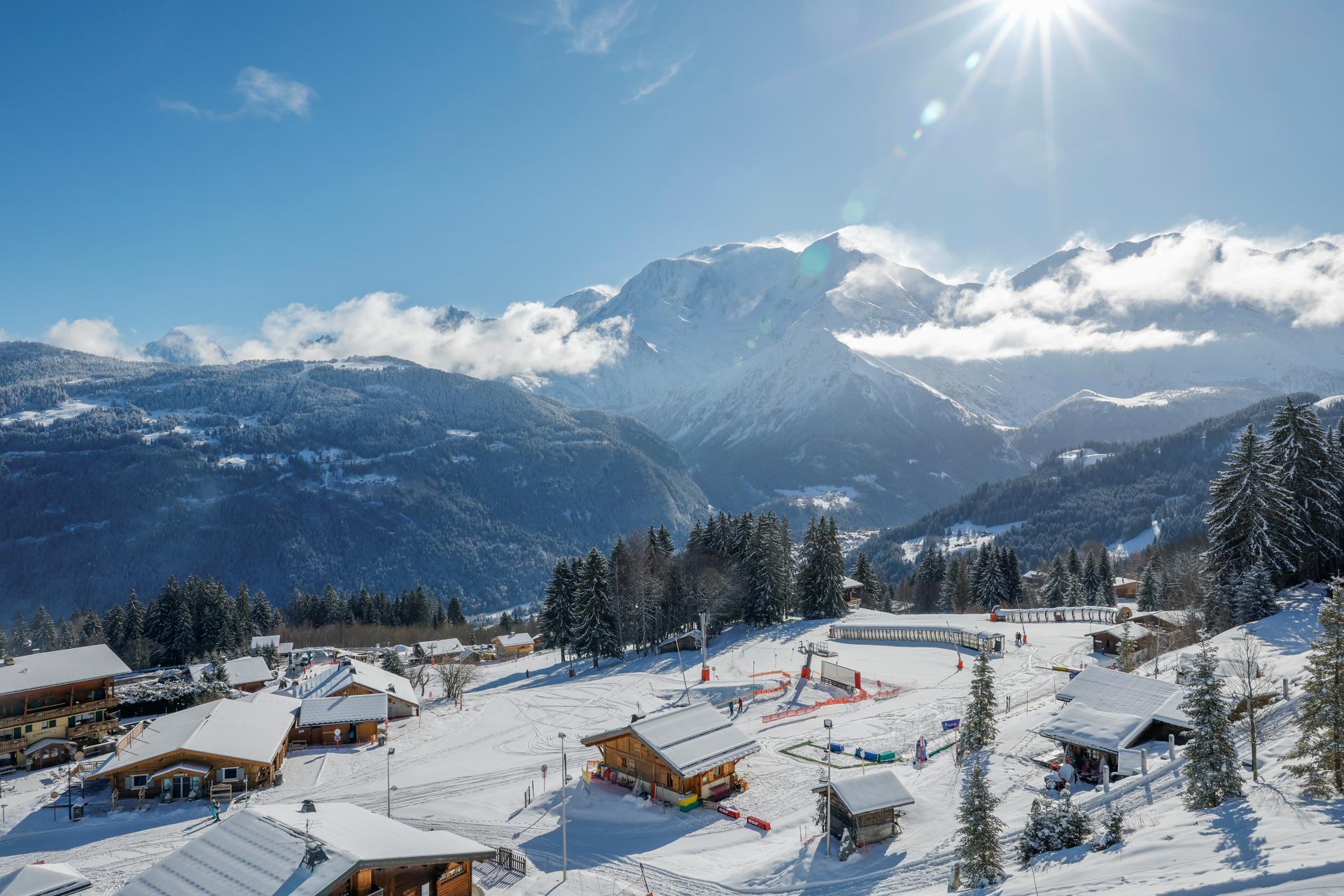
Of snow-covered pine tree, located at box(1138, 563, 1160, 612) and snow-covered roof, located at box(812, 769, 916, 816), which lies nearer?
snow-covered roof, located at box(812, 769, 916, 816)

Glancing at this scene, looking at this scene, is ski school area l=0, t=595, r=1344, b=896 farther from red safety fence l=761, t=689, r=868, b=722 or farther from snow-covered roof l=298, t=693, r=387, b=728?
snow-covered roof l=298, t=693, r=387, b=728

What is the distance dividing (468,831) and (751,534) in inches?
2285

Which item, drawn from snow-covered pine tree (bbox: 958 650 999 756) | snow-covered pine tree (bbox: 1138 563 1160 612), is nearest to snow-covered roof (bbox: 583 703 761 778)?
snow-covered pine tree (bbox: 958 650 999 756)

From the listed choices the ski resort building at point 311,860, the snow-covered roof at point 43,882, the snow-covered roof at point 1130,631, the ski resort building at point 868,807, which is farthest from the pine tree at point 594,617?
the ski resort building at point 311,860

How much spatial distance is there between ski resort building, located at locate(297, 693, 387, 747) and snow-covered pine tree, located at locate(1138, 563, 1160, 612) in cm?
8579

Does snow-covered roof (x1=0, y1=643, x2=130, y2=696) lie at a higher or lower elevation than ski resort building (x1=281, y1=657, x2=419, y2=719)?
higher

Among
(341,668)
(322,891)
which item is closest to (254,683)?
(341,668)

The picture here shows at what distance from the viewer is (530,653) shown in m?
116

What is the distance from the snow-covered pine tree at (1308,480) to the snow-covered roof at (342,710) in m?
67.0

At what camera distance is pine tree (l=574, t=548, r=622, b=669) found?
80.6 meters

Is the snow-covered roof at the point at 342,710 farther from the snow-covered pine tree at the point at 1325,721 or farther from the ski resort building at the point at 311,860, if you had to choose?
the snow-covered pine tree at the point at 1325,721

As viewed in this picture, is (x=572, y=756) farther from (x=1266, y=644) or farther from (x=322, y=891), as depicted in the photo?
(x=1266, y=644)

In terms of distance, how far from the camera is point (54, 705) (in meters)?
52.7

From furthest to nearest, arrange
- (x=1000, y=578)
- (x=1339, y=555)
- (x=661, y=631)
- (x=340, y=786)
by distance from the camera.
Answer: (x=1000, y=578) < (x=661, y=631) < (x=1339, y=555) < (x=340, y=786)
